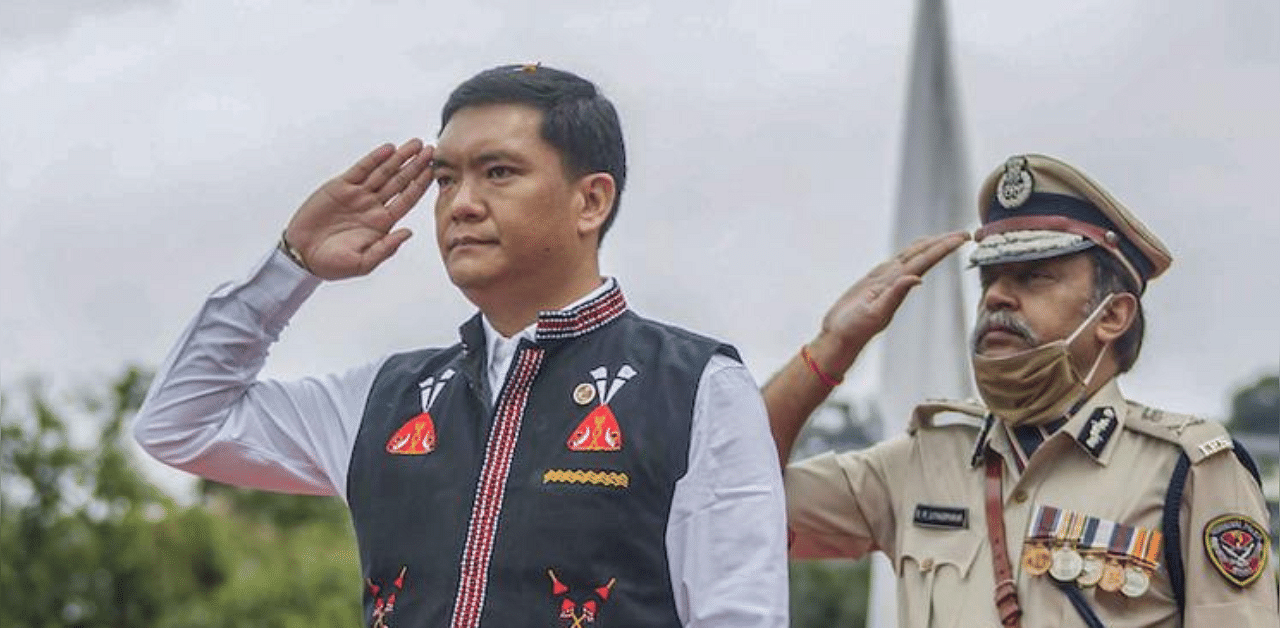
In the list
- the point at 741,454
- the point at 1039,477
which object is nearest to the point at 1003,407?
the point at 1039,477

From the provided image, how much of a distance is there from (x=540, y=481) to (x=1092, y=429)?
1.33 metres

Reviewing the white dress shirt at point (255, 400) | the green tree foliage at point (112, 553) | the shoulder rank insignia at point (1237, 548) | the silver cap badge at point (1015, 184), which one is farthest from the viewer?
the green tree foliage at point (112, 553)

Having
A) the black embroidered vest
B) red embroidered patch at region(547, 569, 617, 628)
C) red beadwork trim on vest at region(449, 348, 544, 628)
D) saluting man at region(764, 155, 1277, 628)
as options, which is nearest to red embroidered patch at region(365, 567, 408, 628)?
the black embroidered vest

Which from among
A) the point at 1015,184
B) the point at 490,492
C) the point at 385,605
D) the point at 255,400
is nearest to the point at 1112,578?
the point at 1015,184

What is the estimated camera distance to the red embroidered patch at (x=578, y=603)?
3.71 m

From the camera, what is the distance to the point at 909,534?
4848 mm

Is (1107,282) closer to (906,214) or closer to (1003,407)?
(1003,407)

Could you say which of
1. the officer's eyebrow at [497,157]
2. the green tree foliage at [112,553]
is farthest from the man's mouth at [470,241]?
the green tree foliage at [112,553]

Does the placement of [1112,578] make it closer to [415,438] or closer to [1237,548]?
[1237,548]

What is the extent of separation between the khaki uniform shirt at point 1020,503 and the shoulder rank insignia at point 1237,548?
0.01 m

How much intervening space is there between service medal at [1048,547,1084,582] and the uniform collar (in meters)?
0.20

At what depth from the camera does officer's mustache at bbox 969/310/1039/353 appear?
15.3 feet

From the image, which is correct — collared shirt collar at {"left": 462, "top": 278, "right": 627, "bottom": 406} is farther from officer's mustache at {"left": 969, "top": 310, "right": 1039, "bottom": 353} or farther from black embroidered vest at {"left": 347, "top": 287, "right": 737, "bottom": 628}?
officer's mustache at {"left": 969, "top": 310, "right": 1039, "bottom": 353}

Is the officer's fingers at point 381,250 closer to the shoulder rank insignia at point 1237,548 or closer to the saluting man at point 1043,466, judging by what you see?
the saluting man at point 1043,466
